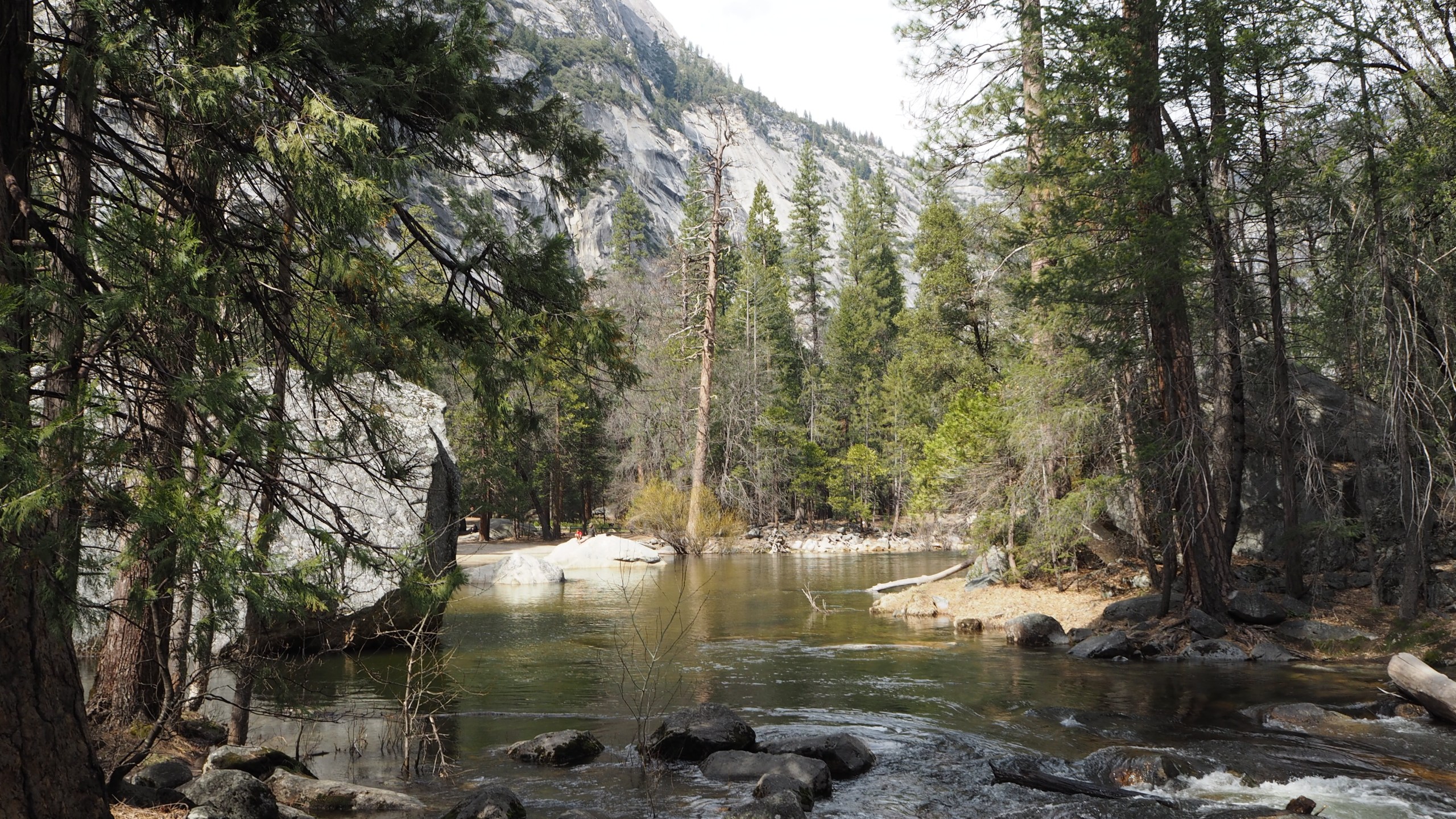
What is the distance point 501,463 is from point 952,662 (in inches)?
913

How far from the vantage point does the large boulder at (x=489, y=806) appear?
5695 millimetres

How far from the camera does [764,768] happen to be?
22.8 ft

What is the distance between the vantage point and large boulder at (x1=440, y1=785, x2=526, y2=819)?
18.7 feet

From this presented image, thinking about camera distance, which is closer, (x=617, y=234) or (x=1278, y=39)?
(x=1278, y=39)

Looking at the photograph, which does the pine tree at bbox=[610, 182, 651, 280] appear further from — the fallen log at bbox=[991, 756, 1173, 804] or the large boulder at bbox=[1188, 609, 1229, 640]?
the fallen log at bbox=[991, 756, 1173, 804]

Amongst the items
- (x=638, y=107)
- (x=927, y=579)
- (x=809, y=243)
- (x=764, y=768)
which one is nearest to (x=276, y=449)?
(x=764, y=768)

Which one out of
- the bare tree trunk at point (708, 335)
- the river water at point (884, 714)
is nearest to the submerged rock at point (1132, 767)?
the river water at point (884, 714)

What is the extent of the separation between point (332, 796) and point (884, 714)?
202 inches

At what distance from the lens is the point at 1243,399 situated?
13109 millimetres

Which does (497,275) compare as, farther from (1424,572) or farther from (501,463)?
(501,463)

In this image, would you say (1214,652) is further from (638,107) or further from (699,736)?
(638,107)

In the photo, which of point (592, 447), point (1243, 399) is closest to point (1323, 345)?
point (1243, 399)

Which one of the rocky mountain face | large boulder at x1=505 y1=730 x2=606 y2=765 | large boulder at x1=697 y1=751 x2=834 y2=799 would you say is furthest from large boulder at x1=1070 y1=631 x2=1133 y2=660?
the rocky mountain face

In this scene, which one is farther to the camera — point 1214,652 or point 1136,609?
point 1136,609
